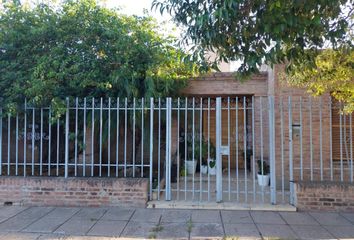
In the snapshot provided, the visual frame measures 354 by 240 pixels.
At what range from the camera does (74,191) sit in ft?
23.5

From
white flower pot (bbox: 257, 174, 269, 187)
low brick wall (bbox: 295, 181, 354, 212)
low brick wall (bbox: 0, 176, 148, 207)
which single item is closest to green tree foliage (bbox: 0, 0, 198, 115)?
low brick wall (bbox: 0, 176, 148, 207)

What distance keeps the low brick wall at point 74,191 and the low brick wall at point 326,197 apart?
3.18 meters

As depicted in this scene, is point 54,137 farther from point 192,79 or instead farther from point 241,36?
point 241,36

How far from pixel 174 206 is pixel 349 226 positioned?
10.6 ft

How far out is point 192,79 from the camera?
1052 centimetres

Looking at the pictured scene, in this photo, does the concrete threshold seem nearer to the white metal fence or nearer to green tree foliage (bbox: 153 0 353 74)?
the white metal fence

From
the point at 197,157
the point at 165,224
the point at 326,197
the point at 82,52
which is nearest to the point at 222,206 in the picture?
the point at 165,224

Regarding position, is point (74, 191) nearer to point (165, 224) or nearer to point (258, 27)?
point (165, 224)

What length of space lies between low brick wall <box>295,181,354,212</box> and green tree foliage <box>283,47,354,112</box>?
1582 millimetres

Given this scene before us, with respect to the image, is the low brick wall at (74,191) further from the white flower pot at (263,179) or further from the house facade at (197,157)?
the white flower pot at (263,179)

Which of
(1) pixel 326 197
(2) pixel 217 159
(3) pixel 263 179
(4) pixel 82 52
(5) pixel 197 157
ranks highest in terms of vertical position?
(4) pixel 82 52

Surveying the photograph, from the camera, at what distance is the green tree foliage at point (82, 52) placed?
7.98m

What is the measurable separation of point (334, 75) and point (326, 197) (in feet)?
8.00

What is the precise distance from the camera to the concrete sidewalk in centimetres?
548
